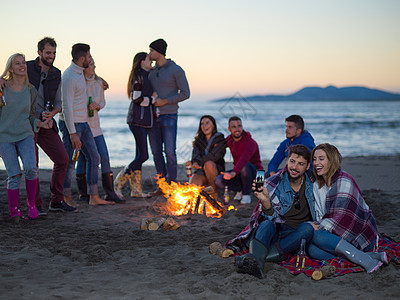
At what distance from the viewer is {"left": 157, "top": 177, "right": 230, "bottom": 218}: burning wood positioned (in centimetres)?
615

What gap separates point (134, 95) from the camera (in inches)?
268

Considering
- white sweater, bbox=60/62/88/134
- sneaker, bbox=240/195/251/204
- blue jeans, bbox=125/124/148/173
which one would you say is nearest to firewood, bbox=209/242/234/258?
sneaker, bbox=240/195/251/204

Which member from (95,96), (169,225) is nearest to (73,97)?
(95,96)

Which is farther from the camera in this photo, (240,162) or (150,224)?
(240,162)

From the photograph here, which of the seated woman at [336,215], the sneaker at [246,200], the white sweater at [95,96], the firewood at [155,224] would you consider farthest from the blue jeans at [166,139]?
the seated woman at [336,215]

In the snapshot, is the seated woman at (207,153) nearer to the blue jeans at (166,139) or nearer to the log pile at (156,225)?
the blue jeans at (166,139)

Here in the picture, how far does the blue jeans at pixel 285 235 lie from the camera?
12.9 feet

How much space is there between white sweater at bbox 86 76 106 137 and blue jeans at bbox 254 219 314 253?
3416mm

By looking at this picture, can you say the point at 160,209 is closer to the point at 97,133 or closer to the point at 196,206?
the point at 196,206

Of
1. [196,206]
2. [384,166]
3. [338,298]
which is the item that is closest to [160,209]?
[196,206]

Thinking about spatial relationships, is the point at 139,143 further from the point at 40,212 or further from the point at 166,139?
the point at 40,212

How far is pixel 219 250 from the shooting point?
4316 mm

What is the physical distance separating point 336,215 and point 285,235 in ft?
1.66

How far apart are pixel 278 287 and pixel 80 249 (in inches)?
82.2
